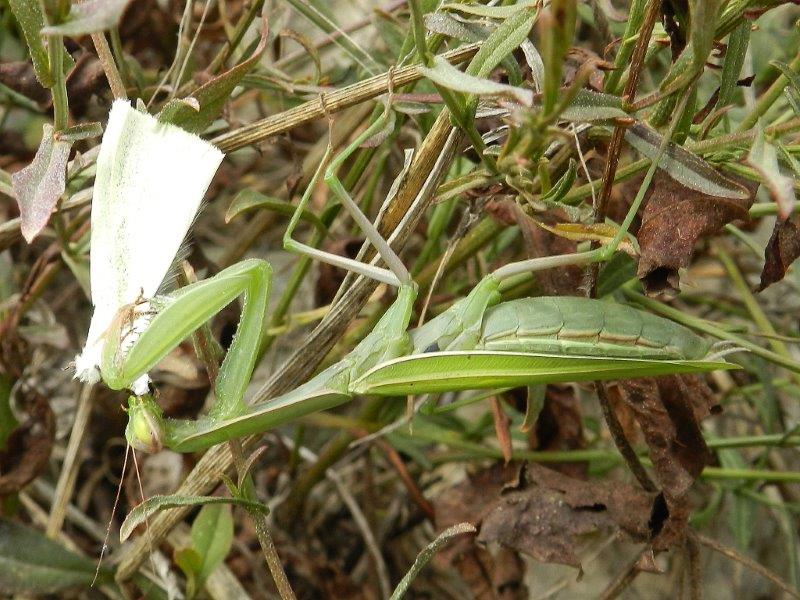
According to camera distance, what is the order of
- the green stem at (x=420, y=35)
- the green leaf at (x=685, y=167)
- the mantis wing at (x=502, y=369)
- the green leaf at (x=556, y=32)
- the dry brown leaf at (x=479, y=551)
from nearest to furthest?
the green leaf at (x=556, y=32) < the green stem at (x=420, y=35) < the green leaf at (x=685, y=167) < the mantis wing at (x=502, y=369) < the dry brown leaf at (x=479, y=551)

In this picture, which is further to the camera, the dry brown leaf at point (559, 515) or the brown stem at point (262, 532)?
the dry brown leaf at point (559, 515)

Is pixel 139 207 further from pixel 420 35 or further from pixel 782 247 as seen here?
pixel 782 247

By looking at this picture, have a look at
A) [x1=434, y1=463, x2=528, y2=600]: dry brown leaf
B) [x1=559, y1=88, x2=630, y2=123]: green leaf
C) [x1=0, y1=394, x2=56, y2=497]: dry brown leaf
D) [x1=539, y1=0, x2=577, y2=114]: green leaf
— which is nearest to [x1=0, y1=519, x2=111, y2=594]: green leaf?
[x1=0, y1=394, x2=56, y2=497]: dry brown leaf

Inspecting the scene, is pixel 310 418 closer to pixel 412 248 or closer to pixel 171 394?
pixel 171 394

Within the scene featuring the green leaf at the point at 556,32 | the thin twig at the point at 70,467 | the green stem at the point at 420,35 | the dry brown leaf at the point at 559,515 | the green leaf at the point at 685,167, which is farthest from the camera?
Answer: the thin twig at the point at 70,467

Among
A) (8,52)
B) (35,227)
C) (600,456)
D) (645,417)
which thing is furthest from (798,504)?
(8,52)

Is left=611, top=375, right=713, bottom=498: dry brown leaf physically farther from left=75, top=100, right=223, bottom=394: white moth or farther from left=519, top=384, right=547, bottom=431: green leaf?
left=75, top=100, right=223, bottom=394: white moth

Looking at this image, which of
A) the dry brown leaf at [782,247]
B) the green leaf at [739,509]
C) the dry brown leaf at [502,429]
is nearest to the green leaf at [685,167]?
the dry brown leaf at [782,247]

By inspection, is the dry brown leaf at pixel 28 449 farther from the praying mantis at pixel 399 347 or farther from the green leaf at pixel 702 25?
the green leaf at pixel 702 25

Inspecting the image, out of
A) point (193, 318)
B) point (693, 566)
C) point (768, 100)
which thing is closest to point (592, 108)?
point (768, 100)
